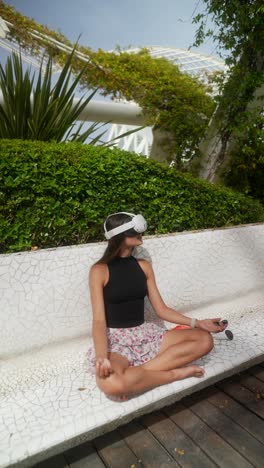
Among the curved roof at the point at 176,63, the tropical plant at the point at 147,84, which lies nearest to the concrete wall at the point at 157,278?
the tropical plant at the point at 147,84

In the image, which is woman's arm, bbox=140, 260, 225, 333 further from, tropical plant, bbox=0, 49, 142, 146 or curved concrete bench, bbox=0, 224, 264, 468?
tropical plant, bbox=0, 49, 142, 146

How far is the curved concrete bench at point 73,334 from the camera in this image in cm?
184

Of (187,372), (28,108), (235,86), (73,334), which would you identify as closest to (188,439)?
(187,372)

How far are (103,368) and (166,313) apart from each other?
2.41ft

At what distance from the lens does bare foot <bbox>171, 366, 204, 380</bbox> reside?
7.21 ft

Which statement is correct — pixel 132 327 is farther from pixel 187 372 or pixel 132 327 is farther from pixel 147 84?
pixel 147 84

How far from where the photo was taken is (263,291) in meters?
3.88

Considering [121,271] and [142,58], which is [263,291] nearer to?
[121,271]

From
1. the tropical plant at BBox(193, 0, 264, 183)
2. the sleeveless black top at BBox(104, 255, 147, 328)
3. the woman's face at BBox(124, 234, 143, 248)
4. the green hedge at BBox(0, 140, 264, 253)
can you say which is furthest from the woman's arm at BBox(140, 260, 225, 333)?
the tropical plant at BBox(193, 0, 264, 183)

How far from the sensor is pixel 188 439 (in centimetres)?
189

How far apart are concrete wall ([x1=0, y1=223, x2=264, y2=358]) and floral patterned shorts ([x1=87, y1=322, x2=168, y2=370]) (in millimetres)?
396

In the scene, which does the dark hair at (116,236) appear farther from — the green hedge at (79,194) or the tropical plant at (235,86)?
the tropical plant at (235,86)

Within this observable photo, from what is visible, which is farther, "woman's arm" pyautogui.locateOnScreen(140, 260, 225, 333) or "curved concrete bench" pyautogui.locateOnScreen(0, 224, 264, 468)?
"woman's arm" pyautogui.locateOnScreen(140, 260, 225, 333)

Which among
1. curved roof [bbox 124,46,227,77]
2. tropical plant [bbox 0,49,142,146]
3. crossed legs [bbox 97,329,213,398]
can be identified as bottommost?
crossed legs [bbox 97,329,213,398]
